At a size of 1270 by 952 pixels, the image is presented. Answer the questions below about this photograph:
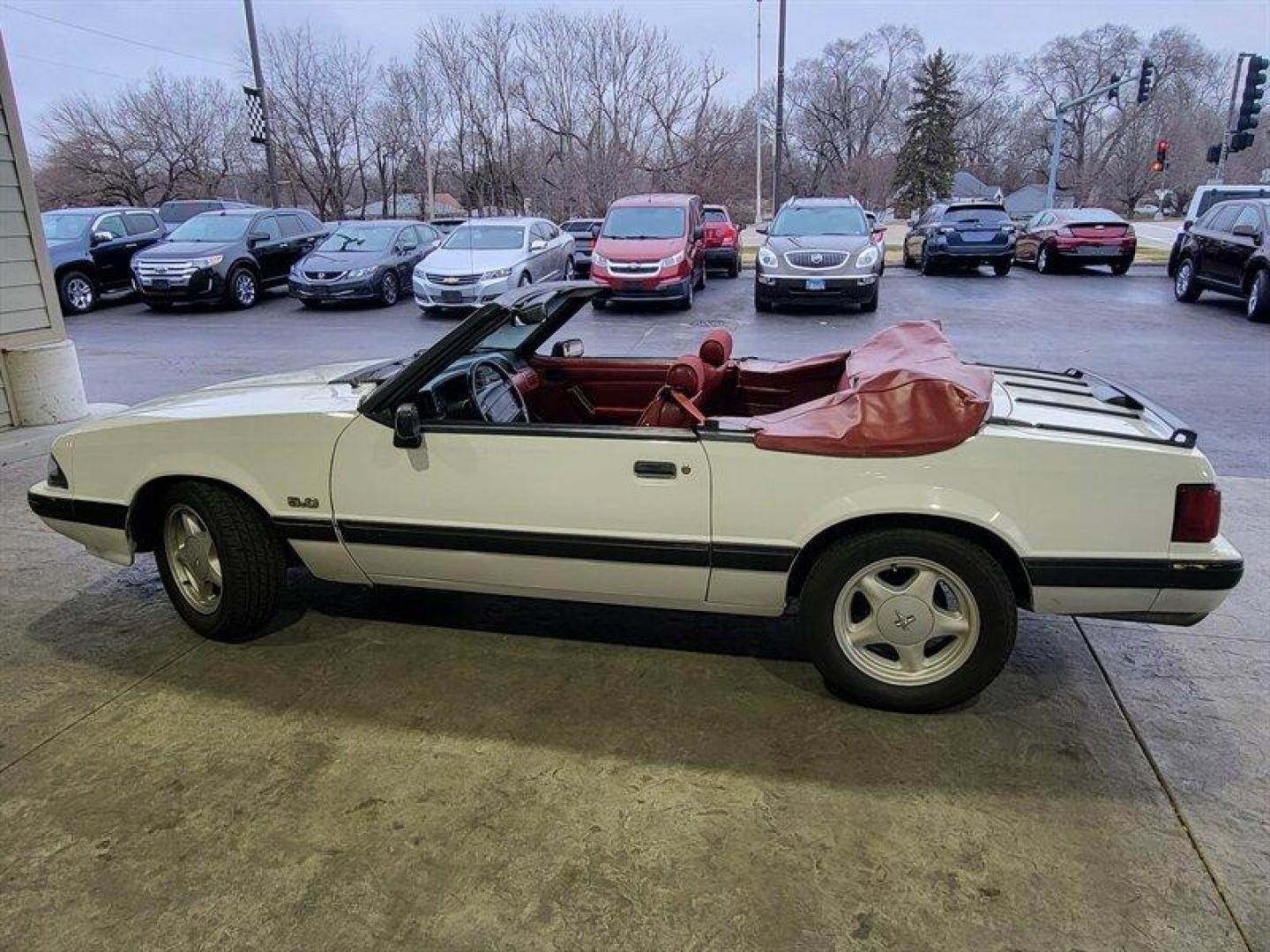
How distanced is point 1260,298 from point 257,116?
73.1 ft

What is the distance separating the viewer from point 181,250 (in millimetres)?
15859

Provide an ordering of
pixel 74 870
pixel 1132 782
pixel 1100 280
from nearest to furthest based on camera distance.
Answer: pixel 74 870
pixel 1132 782
pixel 1100 280

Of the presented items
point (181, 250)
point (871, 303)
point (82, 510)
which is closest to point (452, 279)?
point (181, 250)

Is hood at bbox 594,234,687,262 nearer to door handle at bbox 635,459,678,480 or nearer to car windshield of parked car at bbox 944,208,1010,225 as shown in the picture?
car windshield of parked car at bbox 944,208,1010,225

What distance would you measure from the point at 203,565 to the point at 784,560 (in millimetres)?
2322

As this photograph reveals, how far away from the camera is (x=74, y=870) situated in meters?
2.36

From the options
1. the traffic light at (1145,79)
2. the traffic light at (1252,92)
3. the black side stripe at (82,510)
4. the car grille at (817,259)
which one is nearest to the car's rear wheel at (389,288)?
the car grille at (817,259)

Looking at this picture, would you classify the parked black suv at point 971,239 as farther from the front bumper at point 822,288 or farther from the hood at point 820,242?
the front bumper at point 822,288

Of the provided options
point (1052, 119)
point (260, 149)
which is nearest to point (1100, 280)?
point (260, 149)

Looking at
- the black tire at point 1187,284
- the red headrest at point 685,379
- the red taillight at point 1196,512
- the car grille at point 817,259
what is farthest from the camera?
the black tire at point 1187,284

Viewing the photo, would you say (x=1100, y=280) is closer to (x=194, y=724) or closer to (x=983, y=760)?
(x=983, y=760)

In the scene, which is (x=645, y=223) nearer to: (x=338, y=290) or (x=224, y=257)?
(x=338, y=290)

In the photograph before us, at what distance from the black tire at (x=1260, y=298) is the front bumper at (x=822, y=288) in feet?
16.9

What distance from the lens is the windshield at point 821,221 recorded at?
14320mm
